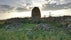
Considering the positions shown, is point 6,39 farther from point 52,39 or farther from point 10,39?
point 52,39

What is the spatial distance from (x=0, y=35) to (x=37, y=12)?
69.0m

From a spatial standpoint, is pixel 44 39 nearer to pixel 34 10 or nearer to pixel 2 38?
pixel 2 38

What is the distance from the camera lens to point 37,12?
3406 inches

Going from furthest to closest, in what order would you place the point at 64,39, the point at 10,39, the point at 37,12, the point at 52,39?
the point at 37,12 < the point at 64,39 < the point at 52,39 < the point at 10,39

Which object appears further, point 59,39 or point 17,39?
point 59,39

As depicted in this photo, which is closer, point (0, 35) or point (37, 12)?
point (0, 35)

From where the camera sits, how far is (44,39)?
53.7 feet

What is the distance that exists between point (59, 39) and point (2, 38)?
4.04 metres

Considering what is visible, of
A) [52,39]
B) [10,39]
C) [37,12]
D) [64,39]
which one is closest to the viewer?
[10,39]

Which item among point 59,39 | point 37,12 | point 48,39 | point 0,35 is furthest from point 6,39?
point 37,12

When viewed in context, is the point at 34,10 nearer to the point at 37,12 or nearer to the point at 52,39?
the point at 37,12

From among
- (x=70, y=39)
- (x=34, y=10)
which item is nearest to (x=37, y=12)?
(x=34, y=10)

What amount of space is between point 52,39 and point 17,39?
8.17 ft

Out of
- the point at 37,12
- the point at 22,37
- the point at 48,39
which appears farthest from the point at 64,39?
the point at 37,12
